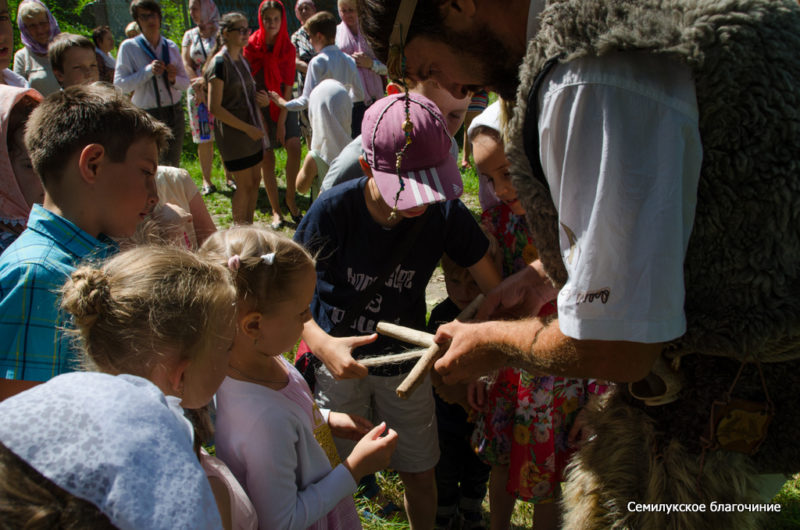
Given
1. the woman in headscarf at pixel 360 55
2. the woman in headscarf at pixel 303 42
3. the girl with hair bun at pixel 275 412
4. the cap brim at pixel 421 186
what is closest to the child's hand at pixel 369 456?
the girl with hair bun at pixel 275 412

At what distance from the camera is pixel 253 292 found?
1.76m

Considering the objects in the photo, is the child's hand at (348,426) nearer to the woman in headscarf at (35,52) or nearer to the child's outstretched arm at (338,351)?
the child's outstretched arm at (338,351)

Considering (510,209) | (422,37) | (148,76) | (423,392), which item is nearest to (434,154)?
(510,209)

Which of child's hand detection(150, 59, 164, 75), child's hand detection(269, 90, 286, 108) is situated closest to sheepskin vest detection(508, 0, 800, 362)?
child's hand detection(150, 59, 164, 75)

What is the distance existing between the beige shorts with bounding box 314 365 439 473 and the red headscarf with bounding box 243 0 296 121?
529cm

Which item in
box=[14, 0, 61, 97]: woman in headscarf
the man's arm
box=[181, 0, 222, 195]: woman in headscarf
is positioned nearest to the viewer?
the man's arm

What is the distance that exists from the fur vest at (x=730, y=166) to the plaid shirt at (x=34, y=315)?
1.23 meters

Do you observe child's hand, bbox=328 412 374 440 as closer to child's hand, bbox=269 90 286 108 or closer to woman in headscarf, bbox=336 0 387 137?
woman in headscarf, bbox=336 0 387 137

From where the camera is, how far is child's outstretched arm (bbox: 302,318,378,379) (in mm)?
2021

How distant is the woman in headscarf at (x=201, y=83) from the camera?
7.09 metres

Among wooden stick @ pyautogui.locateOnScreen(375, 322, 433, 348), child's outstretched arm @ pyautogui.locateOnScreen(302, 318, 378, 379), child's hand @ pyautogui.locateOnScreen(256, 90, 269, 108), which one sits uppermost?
wooden stick @ pyautogui.locateOnScreen(375, 322, 433, 348)

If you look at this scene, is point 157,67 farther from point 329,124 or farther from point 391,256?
point 391,256

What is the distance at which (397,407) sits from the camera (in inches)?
93.9

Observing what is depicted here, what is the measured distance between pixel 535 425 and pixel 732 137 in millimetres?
1319
